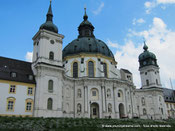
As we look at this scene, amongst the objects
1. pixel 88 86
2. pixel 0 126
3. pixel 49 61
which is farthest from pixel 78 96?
pixel 0 126

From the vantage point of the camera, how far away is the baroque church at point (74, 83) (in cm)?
3319

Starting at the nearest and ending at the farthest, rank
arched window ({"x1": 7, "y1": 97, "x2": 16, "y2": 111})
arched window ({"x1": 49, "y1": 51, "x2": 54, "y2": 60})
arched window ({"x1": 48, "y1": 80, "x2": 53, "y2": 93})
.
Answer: arched window ({"x1": 7, "y1": 97, "x2": 16, "y2": 111}) < arched window ({"x1": 48, "y1": 80, "x2": 53, "y2": 93}) < arched window ({"x1": 49, "y1": 51, "x2": 54, "y2": 60})

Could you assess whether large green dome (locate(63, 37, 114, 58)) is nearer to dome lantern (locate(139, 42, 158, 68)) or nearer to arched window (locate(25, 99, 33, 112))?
dome lantern (locate(139, 42, 158, 68))

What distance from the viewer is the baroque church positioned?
3319cm

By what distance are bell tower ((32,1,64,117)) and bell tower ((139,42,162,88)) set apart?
130ft

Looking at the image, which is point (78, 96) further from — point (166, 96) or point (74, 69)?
point (166, 96)

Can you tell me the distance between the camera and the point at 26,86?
111 feet

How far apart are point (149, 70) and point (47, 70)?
43.8 m

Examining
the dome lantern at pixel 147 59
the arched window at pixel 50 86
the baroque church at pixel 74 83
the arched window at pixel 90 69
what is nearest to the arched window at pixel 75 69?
the baroque church at pixel 74 83

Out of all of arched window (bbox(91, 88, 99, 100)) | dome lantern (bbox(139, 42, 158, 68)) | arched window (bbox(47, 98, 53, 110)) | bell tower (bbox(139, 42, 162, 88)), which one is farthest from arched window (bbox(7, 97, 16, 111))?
dome lantern (bbox(139, 42, 158, 68))

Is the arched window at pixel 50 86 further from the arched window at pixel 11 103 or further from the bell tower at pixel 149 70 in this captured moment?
the bell tower at pixel 149 70

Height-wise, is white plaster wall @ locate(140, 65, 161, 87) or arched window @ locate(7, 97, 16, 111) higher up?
white plaster wall @ locate(140, 65, 161, 87)

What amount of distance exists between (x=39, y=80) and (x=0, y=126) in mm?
16239

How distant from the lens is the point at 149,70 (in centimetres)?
6694
